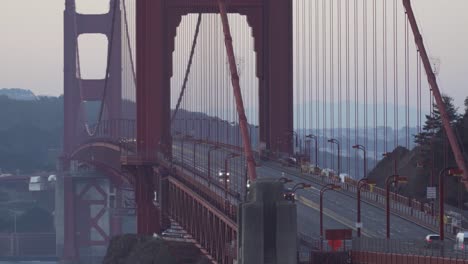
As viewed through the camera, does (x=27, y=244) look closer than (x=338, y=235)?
No

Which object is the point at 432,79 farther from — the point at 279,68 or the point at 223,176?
the point at 279,68

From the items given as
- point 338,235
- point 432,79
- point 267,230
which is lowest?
point 338,235

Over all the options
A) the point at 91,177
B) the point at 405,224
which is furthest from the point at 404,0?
the point at 91,177

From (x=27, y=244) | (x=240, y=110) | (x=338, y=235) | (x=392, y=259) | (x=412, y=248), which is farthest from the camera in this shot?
(x=27, y=244)

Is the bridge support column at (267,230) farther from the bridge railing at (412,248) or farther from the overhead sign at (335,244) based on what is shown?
the overhead sign at (335,244)

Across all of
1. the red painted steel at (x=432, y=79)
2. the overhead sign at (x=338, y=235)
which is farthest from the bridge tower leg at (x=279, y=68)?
the overhead sign at (x=338, y=235)

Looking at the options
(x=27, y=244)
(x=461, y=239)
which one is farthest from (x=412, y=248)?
(x=27, y=244)

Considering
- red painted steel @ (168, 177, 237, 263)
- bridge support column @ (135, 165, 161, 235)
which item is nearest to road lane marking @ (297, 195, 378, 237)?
red painted steel @ (168, 177, 237, 263)
